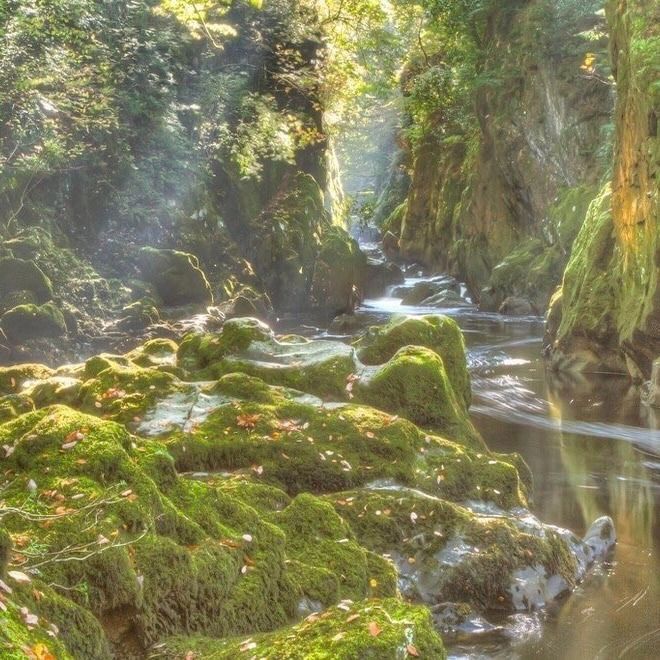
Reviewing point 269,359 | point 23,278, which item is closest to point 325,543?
point 269,359

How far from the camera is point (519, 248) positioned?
95.3 feet

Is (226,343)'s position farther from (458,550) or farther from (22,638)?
(22,638)

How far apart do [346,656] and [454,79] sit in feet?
100

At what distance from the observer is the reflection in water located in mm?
5941

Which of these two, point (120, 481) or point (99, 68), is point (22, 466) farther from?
point (99, 68)

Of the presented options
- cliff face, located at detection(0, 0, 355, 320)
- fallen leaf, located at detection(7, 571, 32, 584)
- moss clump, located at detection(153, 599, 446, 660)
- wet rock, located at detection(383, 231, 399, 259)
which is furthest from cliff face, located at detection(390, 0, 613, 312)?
fallen leaf, located at detection(7, 571, 32, 584)

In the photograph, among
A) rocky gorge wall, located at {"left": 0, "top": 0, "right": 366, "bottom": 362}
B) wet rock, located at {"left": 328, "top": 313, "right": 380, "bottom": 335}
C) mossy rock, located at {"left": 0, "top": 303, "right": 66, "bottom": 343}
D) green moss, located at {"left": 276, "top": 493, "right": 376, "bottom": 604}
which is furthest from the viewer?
wet rock, located at {"left": 328, "top": 313, "right": 380, "bottom": 335}

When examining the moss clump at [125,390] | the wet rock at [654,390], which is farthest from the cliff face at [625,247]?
the moss clump at [125,390]

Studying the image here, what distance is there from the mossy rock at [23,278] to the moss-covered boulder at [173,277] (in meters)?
4.29

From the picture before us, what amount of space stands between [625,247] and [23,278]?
510 inches

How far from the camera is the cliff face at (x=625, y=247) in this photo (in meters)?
15.1

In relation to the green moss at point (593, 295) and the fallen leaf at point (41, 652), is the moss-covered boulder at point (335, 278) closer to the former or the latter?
the green moss at point (593, 295)

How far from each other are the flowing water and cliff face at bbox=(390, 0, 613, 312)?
616cm

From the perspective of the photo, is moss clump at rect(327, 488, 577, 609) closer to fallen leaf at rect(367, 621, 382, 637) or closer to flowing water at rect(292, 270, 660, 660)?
flowing water at rect(292, 270, 660, 660)
